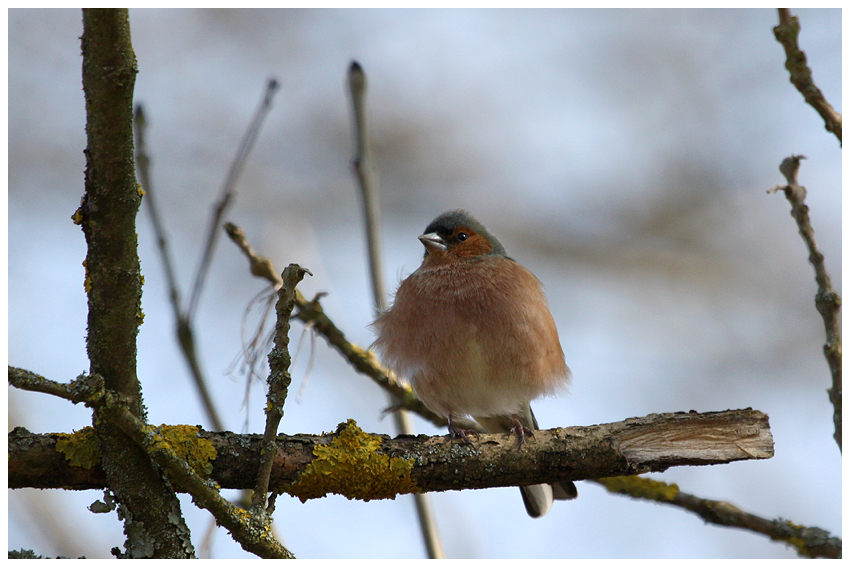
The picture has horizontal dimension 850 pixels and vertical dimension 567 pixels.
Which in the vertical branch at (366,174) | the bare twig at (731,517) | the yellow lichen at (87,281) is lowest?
the bare twig at (731,517)

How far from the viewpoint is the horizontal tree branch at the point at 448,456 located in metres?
3.20

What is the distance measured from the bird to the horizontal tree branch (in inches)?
43.5

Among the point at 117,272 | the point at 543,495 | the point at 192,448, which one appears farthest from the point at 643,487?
the point at 117,272

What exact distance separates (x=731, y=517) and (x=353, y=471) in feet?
8.77

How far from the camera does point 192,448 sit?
3295 mm

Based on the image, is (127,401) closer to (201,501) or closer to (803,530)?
(201,501)

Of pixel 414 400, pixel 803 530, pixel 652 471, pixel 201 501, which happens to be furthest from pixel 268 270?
pixel 803 530

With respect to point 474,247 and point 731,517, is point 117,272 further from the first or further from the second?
point 731,517

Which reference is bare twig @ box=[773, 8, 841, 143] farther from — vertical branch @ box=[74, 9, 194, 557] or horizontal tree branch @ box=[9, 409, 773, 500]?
vertical branch @ box=[74, 9, 194, 557]

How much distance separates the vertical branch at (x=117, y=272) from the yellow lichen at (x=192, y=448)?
0.24 metres

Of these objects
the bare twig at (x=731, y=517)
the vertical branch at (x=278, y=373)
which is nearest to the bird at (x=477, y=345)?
the bare twig at (x=731, y=517)

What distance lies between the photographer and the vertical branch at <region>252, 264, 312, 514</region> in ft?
8.70

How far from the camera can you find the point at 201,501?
275 cm

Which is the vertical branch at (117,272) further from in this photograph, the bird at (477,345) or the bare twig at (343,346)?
the bird at (477,345)
